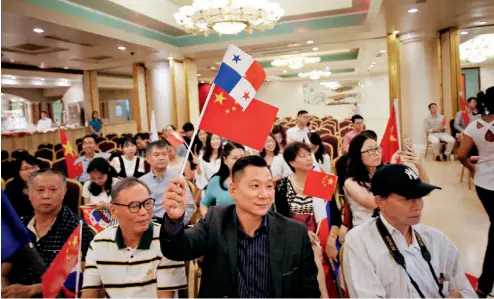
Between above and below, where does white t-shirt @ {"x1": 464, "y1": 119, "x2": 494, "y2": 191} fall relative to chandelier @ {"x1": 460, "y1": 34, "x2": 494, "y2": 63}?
below

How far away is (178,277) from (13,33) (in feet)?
24.9

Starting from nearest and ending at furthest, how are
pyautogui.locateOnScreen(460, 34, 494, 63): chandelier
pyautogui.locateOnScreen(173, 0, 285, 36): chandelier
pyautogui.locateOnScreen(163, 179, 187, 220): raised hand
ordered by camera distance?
1. pyautogui.locateOnScreen(163, 179, 187, 220): raised hand
2. pyautogui.locateOnScreen(173, 0, 285, 36): chandelier
3. pyautogui.locateOnScreen(460, 34, 494, 63): chandelier

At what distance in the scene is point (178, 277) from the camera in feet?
5.39

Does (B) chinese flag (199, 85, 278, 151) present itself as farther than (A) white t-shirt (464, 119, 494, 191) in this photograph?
No

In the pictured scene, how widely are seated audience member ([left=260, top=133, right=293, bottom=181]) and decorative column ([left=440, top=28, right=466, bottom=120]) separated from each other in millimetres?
6749

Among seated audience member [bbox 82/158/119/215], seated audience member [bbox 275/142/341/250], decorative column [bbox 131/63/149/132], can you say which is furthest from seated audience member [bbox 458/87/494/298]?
decorative column [bbox 131/63/149/132]

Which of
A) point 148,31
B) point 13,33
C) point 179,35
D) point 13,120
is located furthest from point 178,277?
point 13,120

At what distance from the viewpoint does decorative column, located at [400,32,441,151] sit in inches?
380

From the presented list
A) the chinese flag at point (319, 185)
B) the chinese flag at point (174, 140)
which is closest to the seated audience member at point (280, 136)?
the chinese flag at point (174, 140)

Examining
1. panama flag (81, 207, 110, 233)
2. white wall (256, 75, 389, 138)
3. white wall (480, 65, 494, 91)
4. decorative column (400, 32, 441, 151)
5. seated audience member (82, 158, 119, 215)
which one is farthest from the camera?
white wall (256, 75, 389, 138)

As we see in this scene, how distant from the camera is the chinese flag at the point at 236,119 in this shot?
1604mm

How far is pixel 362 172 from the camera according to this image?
7.96 feet

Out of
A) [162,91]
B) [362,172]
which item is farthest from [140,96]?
[362,172]

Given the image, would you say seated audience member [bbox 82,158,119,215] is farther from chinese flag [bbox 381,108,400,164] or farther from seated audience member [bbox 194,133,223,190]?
chinese flag [bbox 381,108,400,164]
